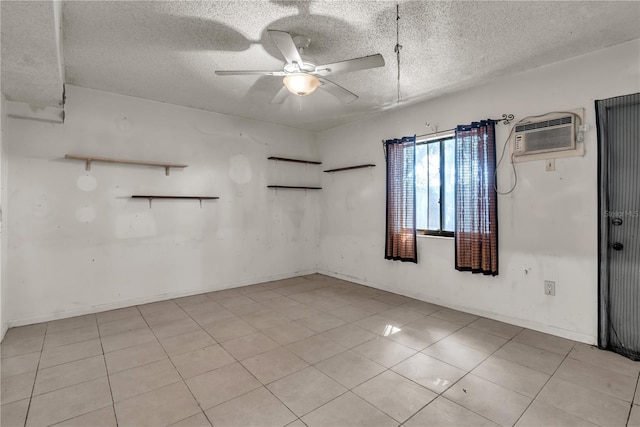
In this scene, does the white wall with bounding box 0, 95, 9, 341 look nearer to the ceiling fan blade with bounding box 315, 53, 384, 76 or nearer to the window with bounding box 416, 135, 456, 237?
the ceiling fan blade with bounding box 315, 53, 384, 76

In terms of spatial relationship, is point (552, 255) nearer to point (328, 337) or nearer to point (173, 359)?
point (328, 337)

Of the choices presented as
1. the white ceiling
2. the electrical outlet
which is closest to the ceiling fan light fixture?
the white ceiling

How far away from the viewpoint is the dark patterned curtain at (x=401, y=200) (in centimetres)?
410

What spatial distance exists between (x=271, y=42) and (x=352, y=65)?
83 centimetres

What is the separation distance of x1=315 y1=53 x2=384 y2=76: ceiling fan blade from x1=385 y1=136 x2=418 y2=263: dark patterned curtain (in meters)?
2.11

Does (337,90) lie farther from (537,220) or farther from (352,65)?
(537,220)

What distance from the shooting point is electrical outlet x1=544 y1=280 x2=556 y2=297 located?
2.95 metres

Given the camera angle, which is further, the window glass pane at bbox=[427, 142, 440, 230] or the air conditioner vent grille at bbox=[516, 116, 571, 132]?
the window glass pane at bbox=[427, 142, 440, 230]

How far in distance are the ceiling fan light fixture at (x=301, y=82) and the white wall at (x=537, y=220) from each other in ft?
7.09

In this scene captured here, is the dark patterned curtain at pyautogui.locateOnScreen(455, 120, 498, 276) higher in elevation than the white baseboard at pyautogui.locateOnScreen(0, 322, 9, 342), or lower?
higher

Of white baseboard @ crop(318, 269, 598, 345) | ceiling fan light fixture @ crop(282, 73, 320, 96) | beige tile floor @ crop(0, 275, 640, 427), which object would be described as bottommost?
beige tile floor @ crop(0, 275, 640, 427)

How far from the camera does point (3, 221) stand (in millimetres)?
3000

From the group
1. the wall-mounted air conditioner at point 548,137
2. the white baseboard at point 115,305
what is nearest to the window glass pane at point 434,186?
the wall-mounted air conditioner at point 548,137

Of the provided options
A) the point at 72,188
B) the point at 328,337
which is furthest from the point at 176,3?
the point at 328,337
